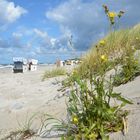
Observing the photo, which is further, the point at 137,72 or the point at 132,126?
the point at 137,72

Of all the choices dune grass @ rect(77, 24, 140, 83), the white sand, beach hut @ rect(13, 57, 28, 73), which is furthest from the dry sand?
beach hut @ rect(13, 57, 28, 73)

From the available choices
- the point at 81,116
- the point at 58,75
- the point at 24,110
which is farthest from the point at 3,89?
the point at 81,116

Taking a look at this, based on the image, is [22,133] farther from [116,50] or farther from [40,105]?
[116,50]

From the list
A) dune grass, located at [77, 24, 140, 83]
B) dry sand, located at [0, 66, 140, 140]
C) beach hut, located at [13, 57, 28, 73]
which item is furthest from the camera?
beach hut, located at [13, 57, 28, 73]

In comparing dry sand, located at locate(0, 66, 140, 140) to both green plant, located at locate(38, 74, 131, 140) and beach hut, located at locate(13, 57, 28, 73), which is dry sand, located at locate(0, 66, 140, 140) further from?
beach hut, located at locate(13, 57, 28, 73)

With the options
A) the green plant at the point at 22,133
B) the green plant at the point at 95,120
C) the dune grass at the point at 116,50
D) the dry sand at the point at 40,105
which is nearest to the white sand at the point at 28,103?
the dry sand at the point at 40,105

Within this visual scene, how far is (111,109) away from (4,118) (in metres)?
2.78

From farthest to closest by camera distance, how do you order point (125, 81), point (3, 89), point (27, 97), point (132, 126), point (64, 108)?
point (3, 89), point (27, 97), point (125, 81), point (64, 108), point (132, 126)

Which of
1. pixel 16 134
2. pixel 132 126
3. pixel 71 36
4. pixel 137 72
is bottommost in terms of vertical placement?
pixel 16 134

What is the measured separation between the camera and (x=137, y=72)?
6.38 metres

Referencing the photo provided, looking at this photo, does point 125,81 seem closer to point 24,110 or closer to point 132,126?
point 24,110

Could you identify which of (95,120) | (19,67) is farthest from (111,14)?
(19,67)

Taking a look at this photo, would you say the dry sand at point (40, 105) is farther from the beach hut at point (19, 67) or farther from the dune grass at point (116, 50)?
the beach hut at point (19, 67)

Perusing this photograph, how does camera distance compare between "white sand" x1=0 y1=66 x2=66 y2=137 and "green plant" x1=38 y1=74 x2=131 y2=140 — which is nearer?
"green plant" x1=38 y1=74 x2=131 y2=140
